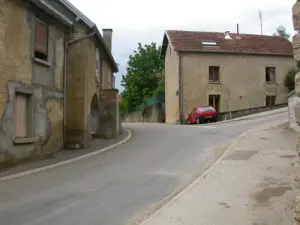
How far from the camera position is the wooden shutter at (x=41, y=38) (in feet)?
47.9

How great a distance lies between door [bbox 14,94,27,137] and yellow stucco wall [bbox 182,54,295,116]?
22114 millimetres

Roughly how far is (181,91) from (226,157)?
21412mm

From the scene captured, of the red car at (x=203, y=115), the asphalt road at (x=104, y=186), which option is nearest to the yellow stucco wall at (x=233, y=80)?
the red car at (x=203, y=115)

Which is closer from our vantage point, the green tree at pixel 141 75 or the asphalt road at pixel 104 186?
the asphalt road at pixel 104 186

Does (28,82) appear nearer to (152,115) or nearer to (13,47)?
(13,47)

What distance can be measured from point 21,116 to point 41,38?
→ 3.10 meters

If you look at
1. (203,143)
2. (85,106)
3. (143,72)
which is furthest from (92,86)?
(143,72)

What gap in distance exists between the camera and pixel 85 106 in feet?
57.7

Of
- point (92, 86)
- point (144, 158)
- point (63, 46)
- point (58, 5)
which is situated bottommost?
point (144, 158)

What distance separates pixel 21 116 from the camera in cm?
1365

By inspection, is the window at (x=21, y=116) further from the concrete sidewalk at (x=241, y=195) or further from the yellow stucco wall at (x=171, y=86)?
the yellow stucco wall at (x=171, y=86)

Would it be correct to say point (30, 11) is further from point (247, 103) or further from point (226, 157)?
point (247, 103)

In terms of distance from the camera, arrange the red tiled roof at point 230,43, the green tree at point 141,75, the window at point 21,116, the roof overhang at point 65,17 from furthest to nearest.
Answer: the green tree at point 141,75, the red tiled roof at point 230,43, the roof overhang at point 65,17, the window at point 21,116

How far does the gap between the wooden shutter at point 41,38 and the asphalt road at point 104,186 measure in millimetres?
4319
